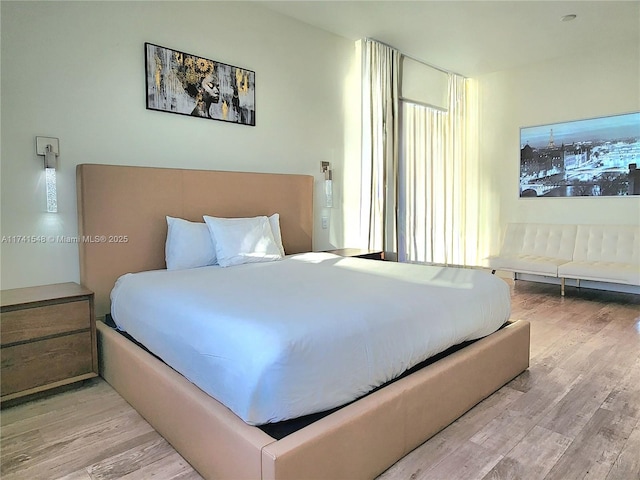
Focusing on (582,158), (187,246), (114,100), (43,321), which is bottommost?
(43,321)

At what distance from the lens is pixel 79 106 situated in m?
2.84

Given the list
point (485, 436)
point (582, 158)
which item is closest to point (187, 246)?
point (485, 436)

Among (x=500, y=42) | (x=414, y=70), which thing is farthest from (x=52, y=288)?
(x=500, y=42)

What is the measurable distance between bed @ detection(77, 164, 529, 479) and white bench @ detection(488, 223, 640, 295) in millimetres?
2466

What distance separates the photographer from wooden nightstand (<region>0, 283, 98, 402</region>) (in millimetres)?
2201

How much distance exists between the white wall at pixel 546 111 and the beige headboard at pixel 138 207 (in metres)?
3.79

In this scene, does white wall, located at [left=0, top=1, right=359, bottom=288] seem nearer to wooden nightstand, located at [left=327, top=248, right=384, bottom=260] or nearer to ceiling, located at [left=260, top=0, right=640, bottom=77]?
ceiling, located at [left=260, top=0, right=640, bottom=77]

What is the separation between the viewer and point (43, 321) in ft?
7.57

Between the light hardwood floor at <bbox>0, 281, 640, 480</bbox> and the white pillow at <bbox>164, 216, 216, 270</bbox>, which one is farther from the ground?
the white pillow at <bbox>164, 216, 216, 270</bbox>

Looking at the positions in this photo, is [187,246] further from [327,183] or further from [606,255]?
[606,255]

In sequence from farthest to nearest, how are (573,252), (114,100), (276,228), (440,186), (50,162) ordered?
1. (440,186)
2. (573,252)
3. (276,228)
4. (114,100)
5. (50,162)

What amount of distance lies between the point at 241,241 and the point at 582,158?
176 inches

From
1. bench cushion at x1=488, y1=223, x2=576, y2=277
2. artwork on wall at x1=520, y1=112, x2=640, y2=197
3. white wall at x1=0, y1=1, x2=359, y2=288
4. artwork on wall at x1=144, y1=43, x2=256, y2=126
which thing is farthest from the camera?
bench cushion at x1=488, y1=223, x2=576, y2=277

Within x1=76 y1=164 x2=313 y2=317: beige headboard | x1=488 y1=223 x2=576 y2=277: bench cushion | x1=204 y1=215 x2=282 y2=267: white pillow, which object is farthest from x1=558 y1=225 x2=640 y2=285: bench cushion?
x1=76 y1=164 x2=313 y2=317: beige headboard
